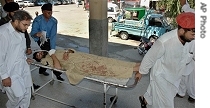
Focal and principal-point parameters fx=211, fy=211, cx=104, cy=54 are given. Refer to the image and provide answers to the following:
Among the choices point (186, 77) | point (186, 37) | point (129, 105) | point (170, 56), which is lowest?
point (129, 105)

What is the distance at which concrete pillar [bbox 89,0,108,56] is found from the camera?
17.8ft

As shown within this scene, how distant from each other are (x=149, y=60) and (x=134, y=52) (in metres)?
4.90

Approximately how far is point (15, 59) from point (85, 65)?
1.01 meters

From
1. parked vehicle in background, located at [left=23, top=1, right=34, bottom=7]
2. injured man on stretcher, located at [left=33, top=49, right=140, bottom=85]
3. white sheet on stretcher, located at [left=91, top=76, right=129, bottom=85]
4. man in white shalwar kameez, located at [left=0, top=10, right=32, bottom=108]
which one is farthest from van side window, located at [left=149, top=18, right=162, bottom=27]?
parked vehicle in background, located at [left=23, top=1, right=34, bottom=7]

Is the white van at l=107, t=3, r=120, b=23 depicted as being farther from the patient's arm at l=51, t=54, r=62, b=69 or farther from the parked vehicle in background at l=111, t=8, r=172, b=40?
the patient's arm at l=51, t=54, r=62, b=69

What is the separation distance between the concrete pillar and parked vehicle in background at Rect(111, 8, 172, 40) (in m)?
3.14

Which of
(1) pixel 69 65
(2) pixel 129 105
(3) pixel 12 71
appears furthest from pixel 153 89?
(3) pixel 12 71

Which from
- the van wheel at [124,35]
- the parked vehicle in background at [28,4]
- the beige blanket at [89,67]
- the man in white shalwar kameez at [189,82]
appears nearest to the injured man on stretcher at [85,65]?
the beige blanket at [89,67]

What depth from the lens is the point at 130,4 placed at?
56.7 ft

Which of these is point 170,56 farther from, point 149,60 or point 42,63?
point 42,63

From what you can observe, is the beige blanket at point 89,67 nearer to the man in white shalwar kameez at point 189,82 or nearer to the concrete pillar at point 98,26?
the man in white shalwar kameez at point 189,82

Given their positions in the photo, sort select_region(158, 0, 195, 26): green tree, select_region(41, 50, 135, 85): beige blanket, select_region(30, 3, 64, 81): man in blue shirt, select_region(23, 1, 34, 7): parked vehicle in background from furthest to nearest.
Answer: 1. select_region(23, 1, 34, 7): parked vehicle in background
2. select_region(158, 0, 195, 26): green tree
3. select_region(30, 3, 64, 81): man in blue shirt
4. select_region(41, 50, 135, 85): beige blanket

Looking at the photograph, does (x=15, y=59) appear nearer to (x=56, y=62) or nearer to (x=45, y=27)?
(x=56, y=62)

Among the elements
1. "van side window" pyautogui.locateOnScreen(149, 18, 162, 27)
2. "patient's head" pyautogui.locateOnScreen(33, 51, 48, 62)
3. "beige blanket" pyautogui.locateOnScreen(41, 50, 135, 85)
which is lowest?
"beige blanket" pyautogui.locateOnScreen(41, 50, 135, 85)
